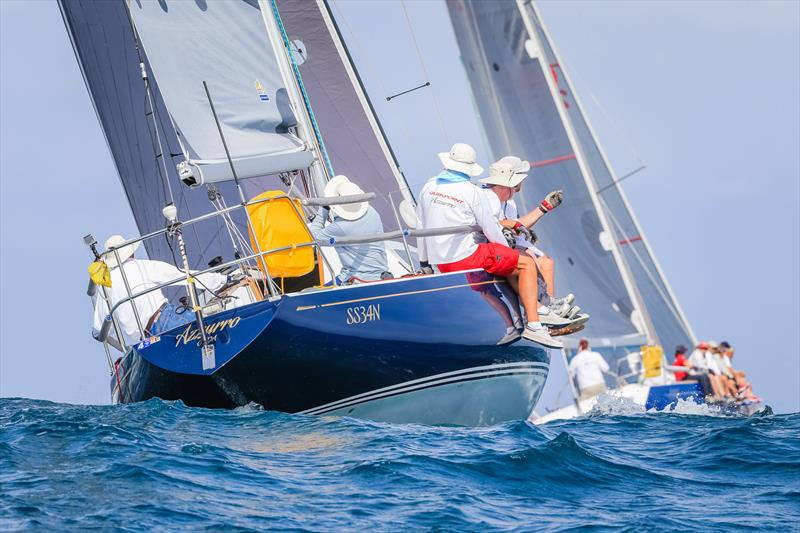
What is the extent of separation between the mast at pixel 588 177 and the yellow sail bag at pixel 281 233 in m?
11.2

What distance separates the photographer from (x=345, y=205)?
9062 millimetres

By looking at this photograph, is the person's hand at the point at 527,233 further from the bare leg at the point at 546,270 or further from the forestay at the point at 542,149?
the forestay at the point at 542,149

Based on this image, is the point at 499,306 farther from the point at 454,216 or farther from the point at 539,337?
the point at 454,216

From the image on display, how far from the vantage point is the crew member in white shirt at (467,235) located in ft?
28.2

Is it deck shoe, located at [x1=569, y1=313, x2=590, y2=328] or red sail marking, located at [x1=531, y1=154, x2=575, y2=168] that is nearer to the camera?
deck shoe, located at [x1=569, y1=313, x2=590, y2=328]

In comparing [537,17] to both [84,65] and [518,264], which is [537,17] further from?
[518,264]

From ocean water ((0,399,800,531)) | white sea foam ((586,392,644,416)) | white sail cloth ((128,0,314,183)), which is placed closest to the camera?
ocean water ((0,399,800,531))

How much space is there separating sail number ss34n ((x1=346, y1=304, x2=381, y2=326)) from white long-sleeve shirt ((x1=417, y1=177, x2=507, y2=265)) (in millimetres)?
793

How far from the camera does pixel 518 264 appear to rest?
877cm

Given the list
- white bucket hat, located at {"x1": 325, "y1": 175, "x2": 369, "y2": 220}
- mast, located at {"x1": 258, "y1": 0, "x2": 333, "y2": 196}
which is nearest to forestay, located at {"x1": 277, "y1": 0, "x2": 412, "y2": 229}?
mast, located at {"x1": 258, "y1": 0, "x2": 333, "y2": 196}

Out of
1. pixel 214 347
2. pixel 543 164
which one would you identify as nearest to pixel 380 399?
pixel 214 347

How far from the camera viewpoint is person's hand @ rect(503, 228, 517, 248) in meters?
9.05

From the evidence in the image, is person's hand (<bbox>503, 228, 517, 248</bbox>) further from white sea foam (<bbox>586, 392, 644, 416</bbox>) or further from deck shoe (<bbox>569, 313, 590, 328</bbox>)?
white sea foam (<bbox>586, 392, 644, 416</bbox>)

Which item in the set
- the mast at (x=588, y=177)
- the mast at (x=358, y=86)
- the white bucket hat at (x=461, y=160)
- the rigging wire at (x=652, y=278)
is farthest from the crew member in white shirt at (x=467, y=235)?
the rigging wire at (x=652, y=278)
